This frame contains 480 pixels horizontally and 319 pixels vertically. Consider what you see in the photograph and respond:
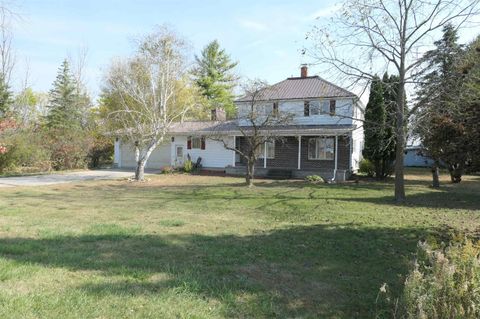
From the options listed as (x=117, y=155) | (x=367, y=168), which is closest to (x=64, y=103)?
(x=117, y=155)

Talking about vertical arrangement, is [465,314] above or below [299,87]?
below

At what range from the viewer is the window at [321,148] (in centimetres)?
2448

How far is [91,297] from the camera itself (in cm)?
402

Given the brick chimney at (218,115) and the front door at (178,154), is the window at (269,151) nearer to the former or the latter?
the brick chimney at (218,115)

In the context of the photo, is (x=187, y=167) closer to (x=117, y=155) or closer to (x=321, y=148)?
(x=117, y=155)

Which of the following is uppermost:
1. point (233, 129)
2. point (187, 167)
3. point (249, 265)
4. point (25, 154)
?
point (233, 129)

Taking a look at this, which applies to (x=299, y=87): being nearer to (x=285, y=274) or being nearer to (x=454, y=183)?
(x=454, y=183)

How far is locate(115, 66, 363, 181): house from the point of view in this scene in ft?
77.2

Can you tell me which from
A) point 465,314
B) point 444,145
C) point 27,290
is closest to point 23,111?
point 444,145

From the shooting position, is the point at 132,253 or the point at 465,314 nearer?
the point at 465,314

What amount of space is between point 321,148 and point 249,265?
20.0m

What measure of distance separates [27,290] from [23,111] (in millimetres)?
42724

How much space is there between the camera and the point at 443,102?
13.4 meters

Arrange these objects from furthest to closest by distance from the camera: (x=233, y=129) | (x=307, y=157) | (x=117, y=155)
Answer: (x=117, y=155)
(x=233, y=129)
(x=307, y=157)
